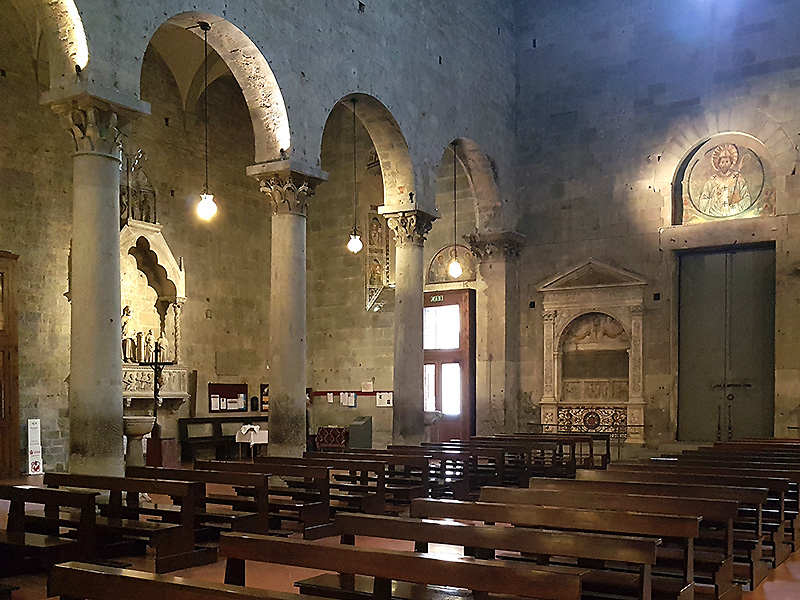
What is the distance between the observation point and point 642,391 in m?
15.4

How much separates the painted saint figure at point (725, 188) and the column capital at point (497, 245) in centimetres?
361

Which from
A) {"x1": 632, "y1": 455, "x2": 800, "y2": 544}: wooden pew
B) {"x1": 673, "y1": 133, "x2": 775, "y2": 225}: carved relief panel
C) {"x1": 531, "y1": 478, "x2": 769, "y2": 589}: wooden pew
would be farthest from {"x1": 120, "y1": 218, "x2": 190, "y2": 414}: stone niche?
{"x1": 531, "y1": 478, "x2": 769, "y2": 589}: wooden pew

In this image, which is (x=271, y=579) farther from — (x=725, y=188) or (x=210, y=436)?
(x=725, y=188)

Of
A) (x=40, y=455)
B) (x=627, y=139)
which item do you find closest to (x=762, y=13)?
(x=627, y=139)

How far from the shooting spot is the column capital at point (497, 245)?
16797 millimetres

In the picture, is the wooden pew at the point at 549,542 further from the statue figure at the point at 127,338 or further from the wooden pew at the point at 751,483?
the statue figure at the point at 127,338

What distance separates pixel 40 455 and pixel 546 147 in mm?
10944

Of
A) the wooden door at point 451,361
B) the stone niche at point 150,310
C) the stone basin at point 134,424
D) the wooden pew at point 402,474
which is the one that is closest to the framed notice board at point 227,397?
the stone niche at point 150,310

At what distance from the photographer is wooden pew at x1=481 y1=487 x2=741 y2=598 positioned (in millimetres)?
5195

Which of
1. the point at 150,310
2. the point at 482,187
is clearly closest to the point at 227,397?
the point at 150,310

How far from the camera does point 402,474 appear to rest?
1060cm

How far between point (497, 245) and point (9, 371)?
9271 mm

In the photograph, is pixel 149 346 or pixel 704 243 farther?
pixel 149 346

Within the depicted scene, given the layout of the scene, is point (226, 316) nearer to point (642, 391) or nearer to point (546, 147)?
point (546, 147)
